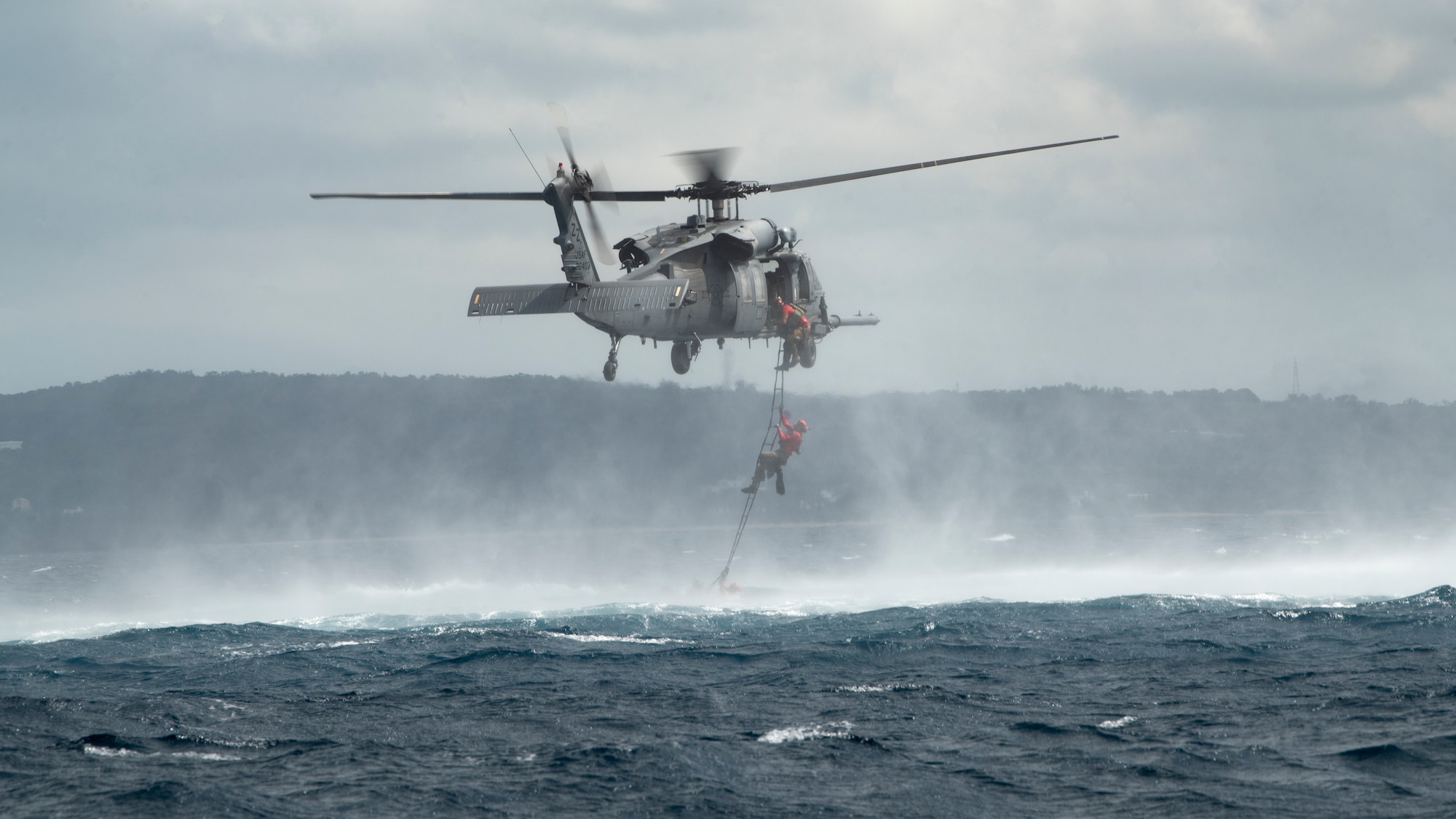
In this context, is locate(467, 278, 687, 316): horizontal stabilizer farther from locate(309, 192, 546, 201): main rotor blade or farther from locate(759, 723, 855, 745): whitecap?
locate(759, 723, 855, 745): whitecap

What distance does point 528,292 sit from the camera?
28297 millimetres

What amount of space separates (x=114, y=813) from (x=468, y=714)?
8252 millimetres

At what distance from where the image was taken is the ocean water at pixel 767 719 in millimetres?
18203

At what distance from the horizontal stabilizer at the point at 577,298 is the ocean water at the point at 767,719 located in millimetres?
9223

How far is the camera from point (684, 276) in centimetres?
3183

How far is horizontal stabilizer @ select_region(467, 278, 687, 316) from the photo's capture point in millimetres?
28109

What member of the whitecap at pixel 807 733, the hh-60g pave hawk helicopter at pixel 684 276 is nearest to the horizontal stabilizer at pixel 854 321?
the hh-60g pave hawk helicopter at pixel 684 276

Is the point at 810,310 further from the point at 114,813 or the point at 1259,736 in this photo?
the point at 114,813

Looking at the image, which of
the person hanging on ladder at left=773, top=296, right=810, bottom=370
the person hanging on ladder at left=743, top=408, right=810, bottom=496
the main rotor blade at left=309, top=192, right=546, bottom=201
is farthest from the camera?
the person hanging on ladder at left=743, top=408, right=810, bottom=496

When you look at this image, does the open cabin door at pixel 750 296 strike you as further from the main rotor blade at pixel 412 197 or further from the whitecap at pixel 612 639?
the whitecap at pixel 612 639

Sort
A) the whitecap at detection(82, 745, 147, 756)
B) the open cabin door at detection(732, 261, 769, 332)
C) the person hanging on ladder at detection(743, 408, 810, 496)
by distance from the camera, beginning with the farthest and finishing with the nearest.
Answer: the person hanging on ladder at detection(743, 408, 810, 496)
the open cabin door at detection(732, 261, 769, 332)
the whitecap at detection(82, 745, 147, 756)

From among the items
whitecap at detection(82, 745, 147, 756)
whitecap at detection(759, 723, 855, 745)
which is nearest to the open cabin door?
whitecap at detection(759, 723, 855, 745)

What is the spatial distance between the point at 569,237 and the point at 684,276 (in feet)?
12.1

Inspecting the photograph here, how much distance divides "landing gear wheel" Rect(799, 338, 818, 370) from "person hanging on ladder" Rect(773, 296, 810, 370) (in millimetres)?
125
